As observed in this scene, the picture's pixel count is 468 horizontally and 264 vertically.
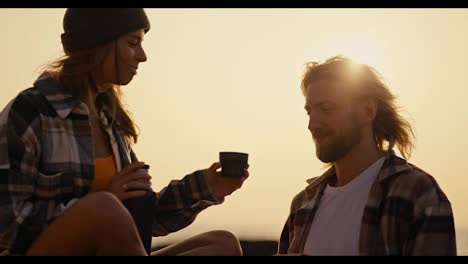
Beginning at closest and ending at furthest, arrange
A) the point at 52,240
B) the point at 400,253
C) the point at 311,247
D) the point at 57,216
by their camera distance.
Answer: the point at 52,240 < the point at 57,216 < the point at 400,253 < the point at 311,247

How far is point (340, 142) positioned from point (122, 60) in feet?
5.12

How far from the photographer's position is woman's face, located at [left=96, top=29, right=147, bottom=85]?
19.5 feet

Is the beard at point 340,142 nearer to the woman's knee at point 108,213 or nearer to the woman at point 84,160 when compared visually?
the woman at point 84,160

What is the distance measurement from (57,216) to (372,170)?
2.10 m

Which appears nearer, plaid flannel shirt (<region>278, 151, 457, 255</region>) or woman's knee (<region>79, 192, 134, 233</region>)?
woman's knee (<region>79, 192, 134, 233</region>)

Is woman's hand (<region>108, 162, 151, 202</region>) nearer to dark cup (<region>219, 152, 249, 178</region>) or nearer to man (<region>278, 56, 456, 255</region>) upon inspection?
dark cup (<region>219, 152, 249, 178</region>)

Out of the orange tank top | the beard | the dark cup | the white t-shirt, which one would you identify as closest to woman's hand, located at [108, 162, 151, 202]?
the orange tank top

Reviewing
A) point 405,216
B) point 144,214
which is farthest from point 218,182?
point 405,216

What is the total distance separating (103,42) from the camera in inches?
232

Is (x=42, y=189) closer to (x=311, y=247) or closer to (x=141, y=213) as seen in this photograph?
(x=141, y=213)

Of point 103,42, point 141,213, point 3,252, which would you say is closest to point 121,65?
point 103,42

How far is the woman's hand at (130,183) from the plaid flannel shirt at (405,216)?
1.39 m

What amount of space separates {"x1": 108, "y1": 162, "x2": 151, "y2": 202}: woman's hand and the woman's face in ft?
2.10

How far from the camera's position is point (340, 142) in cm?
642
